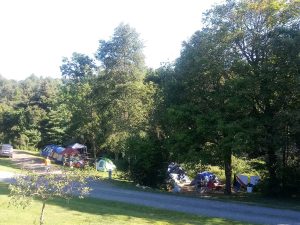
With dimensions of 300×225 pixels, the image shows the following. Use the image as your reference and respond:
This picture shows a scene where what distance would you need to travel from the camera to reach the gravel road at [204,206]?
47.9 feet

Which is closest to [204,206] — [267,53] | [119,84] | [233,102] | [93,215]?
[93,215]

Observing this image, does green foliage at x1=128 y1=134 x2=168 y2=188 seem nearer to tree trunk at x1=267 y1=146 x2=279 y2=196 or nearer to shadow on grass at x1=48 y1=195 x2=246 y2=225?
tree trunk at x1=267 y1=146 x2=279 y2=196

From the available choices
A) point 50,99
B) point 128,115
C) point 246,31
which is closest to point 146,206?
point 246,31

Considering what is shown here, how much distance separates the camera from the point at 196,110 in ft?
73.0

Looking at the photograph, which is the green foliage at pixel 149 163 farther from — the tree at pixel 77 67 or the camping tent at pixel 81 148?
the tree at pixel 77 67

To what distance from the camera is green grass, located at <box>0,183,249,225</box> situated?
40.2 feet

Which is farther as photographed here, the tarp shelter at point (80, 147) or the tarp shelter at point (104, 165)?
the tarp shelter at point (80, 147)

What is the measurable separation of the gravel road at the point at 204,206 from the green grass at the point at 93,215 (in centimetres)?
101

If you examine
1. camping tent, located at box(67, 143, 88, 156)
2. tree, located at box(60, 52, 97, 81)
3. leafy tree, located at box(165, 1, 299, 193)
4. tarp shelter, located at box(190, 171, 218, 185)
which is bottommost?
tarp shelter, located at box(190, 171, 218, 185)

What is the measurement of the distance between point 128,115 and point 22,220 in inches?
1015

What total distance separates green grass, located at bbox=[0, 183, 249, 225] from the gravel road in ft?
3.32

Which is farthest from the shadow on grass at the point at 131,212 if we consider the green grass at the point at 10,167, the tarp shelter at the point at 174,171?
the green grass at the point at 10,167

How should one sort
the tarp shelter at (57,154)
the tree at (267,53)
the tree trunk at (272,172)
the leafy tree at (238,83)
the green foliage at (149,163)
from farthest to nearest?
the tarp shelter at (57,154) < the green foliage at (149,163) < the tree trunk at (272,172) < the leafy tree at (238,83) < the tree at (267,53)

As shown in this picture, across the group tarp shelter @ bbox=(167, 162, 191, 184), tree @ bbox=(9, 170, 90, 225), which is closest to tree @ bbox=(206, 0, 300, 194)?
tarp shelter @ bbox=(167, 162, 191, 184)
